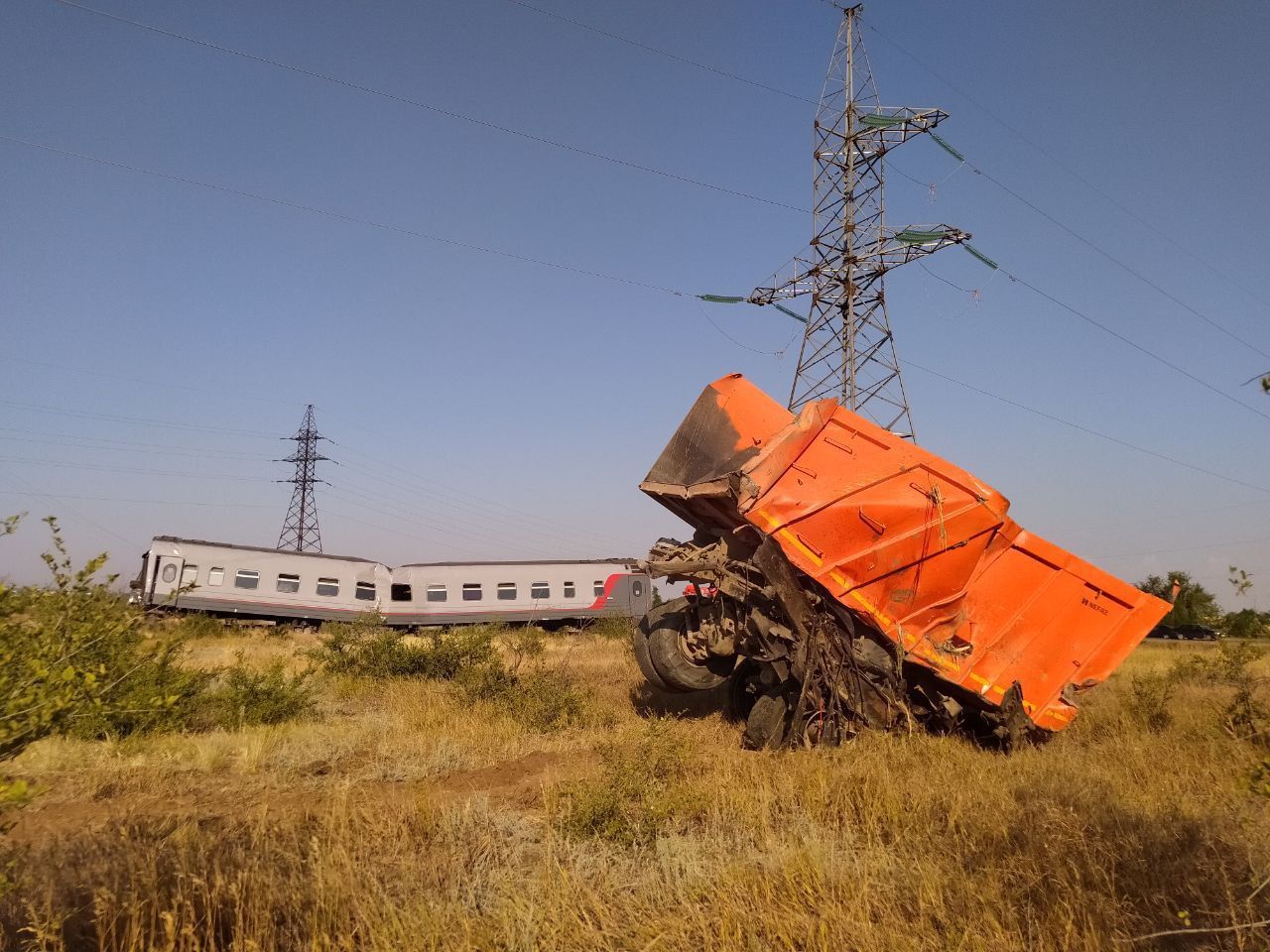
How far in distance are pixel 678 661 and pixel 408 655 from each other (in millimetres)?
6175

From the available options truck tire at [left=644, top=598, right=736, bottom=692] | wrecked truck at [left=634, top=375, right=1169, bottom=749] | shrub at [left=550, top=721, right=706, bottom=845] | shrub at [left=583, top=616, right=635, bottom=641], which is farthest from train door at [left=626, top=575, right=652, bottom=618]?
shrub at [left=550, top=721, right=706, bottom=845]

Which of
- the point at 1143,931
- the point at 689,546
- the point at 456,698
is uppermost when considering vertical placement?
the point at 689,546

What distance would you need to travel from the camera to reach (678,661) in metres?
8.09

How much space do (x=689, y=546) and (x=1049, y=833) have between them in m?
4.63

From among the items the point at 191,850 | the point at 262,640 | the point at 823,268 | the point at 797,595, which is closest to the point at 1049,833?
the point at 797,595

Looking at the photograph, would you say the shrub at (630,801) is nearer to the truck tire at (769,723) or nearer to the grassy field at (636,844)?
the grassy field at (636,844)

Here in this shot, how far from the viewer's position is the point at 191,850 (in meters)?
3.95

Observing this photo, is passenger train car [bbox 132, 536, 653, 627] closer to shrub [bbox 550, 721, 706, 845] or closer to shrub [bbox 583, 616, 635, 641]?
shrub [bbox 583, 616, 635, 641]

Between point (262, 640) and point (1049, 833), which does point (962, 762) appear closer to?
point (1049, 833)

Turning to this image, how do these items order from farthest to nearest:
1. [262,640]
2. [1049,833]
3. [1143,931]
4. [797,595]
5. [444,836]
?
[262,640], [797,595], [444,836], [1049,833], [1143,931]

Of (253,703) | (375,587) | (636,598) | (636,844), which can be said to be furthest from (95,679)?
(636,598)

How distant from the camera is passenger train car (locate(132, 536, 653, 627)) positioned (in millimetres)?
25516

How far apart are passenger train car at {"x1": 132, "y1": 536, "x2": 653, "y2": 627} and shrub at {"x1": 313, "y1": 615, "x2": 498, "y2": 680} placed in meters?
12.8

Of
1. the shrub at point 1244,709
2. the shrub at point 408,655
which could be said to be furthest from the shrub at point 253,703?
the shrub at point 1244,709
